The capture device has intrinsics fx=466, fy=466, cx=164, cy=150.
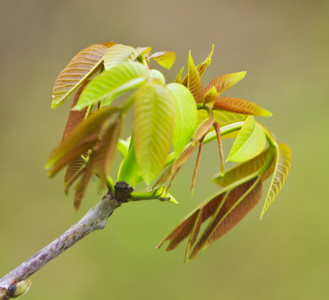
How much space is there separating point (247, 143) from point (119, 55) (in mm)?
100

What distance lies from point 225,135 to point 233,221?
63 mm

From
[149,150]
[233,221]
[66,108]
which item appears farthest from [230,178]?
[66,108]

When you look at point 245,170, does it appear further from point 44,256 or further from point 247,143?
point 44,256

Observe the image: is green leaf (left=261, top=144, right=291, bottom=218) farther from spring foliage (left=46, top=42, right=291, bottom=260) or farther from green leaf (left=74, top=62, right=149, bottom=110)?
green leaf (left=74, top=62, right=149, bottom=110)

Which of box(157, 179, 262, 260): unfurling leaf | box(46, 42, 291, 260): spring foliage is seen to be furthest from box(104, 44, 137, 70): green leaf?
box(157, 179, 262, 260): unfurling leaf

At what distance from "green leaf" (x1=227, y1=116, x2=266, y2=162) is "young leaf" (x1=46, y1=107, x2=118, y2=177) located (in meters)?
0.10

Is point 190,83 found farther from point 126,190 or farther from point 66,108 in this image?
point 66,108

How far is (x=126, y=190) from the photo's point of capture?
0.30 m

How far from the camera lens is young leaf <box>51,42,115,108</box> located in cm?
31

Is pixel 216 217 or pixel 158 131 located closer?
pixel 158 131

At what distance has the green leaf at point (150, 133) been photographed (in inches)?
9.2

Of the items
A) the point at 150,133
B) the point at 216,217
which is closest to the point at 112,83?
the point at 150,133

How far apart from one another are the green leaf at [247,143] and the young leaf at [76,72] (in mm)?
104

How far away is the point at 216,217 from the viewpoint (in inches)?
13.3
